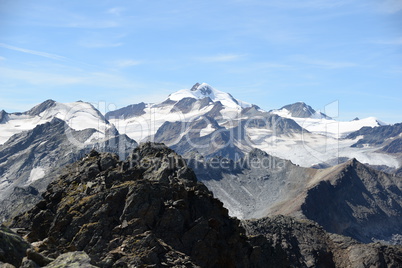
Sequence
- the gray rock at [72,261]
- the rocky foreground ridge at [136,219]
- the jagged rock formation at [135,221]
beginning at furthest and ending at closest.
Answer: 1. the jagged rock formation at [135,221]
2. the rocky foreground ridge at [136,219]
3. the gray rock at [72,261]

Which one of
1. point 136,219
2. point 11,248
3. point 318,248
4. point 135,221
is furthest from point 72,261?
point 318,248

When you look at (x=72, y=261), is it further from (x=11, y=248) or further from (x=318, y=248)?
(x=318, y=248)

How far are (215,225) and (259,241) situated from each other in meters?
26.3

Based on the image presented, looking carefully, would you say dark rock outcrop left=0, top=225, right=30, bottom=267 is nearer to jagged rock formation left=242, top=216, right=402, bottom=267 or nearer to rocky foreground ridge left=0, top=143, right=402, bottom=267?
rocky foreground ridge left=0, top=143, right=402, bottom=267

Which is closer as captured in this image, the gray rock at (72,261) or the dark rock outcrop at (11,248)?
the gray rock at (72,261)

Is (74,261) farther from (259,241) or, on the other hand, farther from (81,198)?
(259,241)


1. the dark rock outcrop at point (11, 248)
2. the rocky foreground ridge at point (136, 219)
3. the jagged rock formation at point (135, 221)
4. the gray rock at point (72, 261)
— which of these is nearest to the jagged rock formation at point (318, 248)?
the rocky foreground ridge at point (136, 219)

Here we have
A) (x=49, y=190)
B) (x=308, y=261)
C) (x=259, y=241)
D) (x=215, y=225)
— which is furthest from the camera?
(x=308, y=261)

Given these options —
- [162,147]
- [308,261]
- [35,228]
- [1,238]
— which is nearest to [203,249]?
[35,228]

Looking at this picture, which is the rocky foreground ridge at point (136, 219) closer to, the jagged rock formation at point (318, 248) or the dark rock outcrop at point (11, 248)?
the dark rock outcrop at point (11, 248)

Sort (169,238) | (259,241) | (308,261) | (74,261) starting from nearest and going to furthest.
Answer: (74,261)
(169,238)
(259,241)
(308,261)

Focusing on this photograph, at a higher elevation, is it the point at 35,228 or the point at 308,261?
the point at 35,228

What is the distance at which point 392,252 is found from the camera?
517ft

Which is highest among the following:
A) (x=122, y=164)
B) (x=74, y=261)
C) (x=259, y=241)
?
(x=122, y=164)
